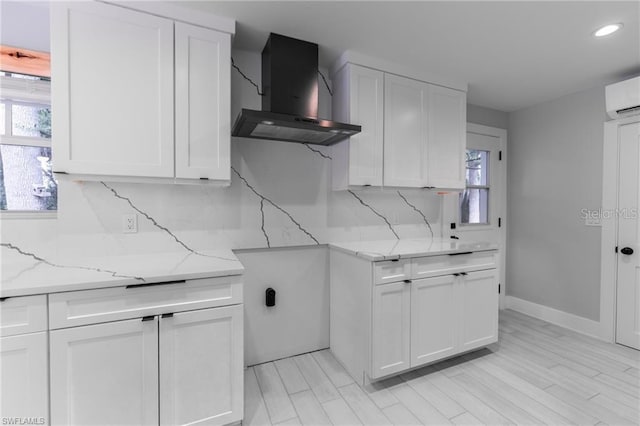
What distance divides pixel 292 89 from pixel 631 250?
3.17 meters

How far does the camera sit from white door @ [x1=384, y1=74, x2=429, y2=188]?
7.56ft

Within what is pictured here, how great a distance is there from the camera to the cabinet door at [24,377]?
120cm

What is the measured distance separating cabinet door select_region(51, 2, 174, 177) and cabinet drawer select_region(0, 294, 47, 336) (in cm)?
67

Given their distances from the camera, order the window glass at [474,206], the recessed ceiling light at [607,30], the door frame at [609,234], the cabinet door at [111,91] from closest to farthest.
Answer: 1. the cabinet door at [111,91]
2. the recessed ceiling light at [607,30]
3. the door frame at [609,234]
4. the window glass at [474,206]

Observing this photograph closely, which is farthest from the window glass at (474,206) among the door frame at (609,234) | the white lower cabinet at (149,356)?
the white lower cabinet at (149,356)

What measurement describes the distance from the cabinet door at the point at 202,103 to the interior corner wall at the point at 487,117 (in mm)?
2683

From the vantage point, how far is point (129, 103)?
1.61 meters

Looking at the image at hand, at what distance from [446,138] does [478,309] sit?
1.46 meters

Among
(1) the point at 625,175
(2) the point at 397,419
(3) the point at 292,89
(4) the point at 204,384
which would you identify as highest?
(3) the point at 292,89

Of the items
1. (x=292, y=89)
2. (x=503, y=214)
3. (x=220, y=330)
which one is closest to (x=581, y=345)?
(x=503, y=214)

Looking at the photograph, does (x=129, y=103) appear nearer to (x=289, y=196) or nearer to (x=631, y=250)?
(x=289, y=196)

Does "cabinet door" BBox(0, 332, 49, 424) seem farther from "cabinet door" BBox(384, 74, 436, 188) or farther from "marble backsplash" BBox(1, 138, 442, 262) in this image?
"cabinet door" BBox(384, 74, 436, 188)

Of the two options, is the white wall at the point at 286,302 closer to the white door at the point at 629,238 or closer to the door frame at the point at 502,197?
the door frame at the point at 502,197

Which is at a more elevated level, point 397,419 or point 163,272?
point 163,272
